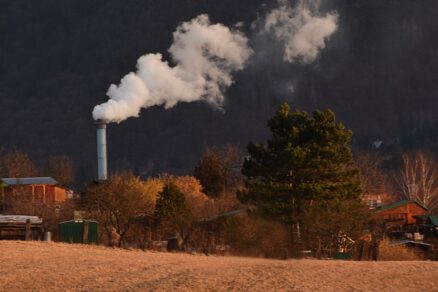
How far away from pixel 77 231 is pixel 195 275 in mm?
27794

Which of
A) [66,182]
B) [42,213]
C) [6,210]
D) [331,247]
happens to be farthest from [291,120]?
[66,182]

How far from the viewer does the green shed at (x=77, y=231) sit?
56.6 m

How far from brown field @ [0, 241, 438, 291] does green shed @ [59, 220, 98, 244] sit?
16.7 meters

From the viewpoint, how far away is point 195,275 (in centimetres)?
3180

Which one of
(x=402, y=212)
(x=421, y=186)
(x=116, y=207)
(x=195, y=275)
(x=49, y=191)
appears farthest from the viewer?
(x=421, y=186)

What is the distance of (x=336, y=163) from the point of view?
59875 millimetres

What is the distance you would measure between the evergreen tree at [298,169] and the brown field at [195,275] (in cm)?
1799

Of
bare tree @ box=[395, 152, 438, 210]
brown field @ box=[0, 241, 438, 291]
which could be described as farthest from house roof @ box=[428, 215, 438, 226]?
brown field @ box=[0, 241, 438, 291]

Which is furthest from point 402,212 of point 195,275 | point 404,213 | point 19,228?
point 195,275

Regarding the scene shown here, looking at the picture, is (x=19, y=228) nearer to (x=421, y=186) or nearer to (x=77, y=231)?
(x=77, y=231)

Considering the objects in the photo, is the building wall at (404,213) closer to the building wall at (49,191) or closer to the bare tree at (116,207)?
the bare tree at (116,207)

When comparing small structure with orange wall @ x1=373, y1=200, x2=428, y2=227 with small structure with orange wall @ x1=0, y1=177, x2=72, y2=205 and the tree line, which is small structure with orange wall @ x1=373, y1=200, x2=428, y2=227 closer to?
the tree line

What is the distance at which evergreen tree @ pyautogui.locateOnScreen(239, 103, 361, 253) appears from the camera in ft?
187

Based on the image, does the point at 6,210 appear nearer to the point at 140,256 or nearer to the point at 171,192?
the point at 171,192
